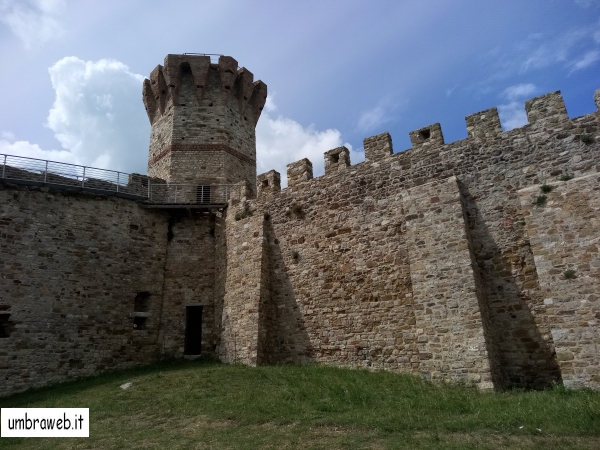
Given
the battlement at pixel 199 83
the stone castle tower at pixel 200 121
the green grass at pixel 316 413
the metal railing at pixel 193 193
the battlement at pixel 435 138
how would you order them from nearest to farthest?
the green grass at pixel 316 413
the battlement at pixel 435 138
the metal railing at pixel 193 193
the stone castle tower at pixel 200 121
the battlement at pixel 199 83

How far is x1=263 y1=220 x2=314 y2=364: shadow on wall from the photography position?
38.0 ft

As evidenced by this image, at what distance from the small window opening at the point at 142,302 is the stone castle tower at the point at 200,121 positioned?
14.7ft

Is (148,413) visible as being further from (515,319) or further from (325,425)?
(515,319)

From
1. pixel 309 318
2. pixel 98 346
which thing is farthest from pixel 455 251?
pixel 98 346

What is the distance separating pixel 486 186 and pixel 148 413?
866 cm

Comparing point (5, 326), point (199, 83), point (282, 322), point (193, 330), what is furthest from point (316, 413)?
point (199, 83)

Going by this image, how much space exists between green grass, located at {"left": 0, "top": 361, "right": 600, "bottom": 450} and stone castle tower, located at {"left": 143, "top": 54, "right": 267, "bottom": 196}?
8414mm

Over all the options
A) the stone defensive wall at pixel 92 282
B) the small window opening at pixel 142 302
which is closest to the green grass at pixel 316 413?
the stone defensive wall at pixel 92 282

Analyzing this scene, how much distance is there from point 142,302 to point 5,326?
12.0 feet

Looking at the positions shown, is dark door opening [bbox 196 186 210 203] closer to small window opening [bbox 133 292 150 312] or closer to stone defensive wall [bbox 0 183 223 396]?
stone defensive wall [bbox 0 183 223 396]

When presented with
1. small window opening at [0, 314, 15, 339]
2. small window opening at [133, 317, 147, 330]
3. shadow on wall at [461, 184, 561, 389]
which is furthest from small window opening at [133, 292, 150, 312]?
shadow on wall at [461, 184, 561, 389]

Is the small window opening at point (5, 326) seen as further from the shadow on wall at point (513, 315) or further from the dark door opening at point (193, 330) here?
the shadow on wall at point (513, 315)
